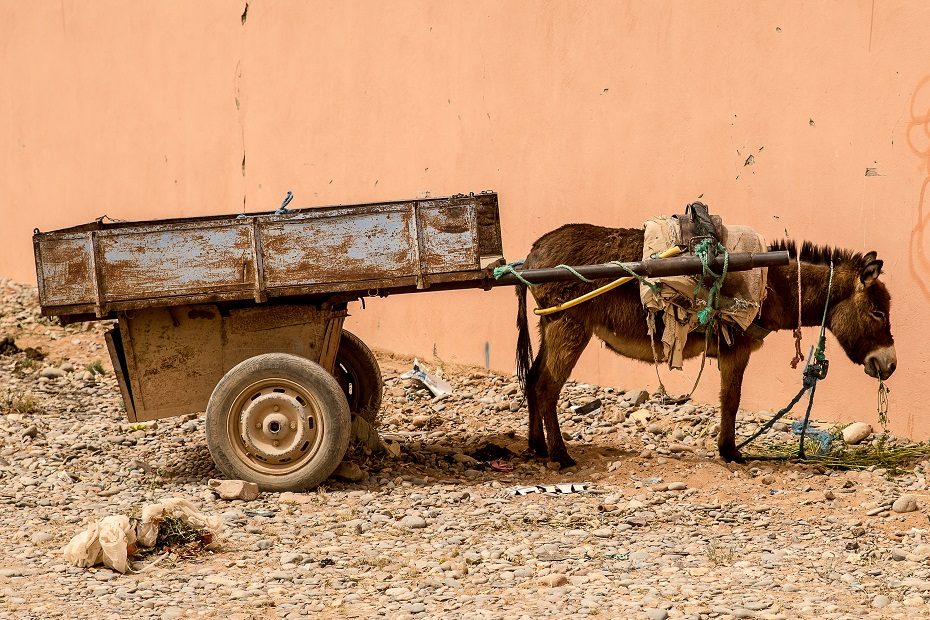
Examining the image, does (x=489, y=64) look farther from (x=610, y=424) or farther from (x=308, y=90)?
(x=610, y=424)

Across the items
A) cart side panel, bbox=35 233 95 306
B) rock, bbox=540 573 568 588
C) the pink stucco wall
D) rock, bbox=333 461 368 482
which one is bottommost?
rock, bbox=540 573 568 588

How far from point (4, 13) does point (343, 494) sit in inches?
431

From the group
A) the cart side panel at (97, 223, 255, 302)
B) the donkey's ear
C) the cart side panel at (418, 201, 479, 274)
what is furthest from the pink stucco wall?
the cart side panel at (97, 223, 255, 302)

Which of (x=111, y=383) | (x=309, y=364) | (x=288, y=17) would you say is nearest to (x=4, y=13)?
(x=288, y=17)

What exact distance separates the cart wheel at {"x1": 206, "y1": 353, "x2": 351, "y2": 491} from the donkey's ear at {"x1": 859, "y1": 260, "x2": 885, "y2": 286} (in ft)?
9.86

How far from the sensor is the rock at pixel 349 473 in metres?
6.20

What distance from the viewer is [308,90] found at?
416 inches

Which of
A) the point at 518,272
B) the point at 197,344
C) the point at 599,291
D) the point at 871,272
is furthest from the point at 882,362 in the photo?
the point at 197,344

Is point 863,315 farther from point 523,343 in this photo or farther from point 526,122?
point 526,122

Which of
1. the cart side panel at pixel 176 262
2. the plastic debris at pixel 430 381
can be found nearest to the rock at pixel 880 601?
the cart side panel at pixel 176 262

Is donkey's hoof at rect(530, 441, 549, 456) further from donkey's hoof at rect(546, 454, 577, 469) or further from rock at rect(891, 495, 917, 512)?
rock at rect(891, 495, 917, 512)

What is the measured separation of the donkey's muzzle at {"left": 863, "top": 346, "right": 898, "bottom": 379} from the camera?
21.2ft

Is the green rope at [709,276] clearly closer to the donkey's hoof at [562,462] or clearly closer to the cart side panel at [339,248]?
the donkey's hoof at [562,462]

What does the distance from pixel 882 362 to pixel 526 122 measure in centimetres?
353
